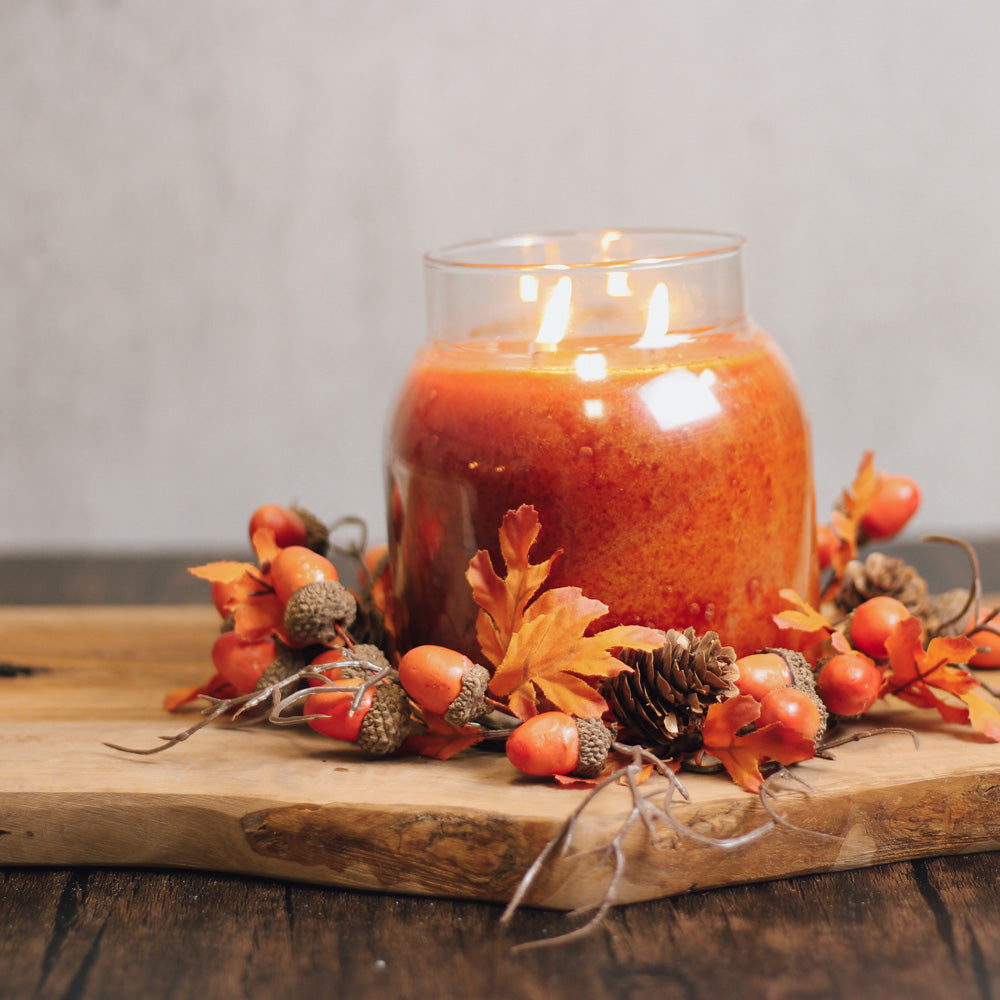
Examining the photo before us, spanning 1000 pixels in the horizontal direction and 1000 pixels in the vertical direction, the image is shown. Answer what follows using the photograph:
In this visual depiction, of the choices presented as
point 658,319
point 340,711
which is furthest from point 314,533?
point 658,319

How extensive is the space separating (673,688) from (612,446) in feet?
0.44

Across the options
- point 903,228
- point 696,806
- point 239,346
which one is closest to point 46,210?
point 239,346

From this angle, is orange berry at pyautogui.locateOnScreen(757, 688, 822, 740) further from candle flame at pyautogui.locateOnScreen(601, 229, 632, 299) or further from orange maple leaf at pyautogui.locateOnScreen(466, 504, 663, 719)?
candle flame at pyautogui.locateOnScreen(601, 229, 632, 299)

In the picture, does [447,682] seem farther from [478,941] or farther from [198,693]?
[198,693]

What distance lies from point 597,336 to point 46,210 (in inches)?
50.1

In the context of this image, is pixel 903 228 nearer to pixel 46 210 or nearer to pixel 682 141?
pixel 682 141

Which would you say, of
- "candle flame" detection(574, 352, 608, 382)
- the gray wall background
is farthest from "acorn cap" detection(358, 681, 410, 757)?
the gray wall background

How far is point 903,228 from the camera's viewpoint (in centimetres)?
164

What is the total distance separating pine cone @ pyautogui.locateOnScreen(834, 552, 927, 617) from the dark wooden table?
8.5 inches

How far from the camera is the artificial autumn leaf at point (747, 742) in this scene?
0.59 metres

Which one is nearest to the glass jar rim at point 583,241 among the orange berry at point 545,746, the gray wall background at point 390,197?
the orange berry at point 545,746

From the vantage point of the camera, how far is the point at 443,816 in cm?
58

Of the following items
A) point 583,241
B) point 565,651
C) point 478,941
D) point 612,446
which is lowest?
point 478,941

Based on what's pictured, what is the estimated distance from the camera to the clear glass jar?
2.12 ft
